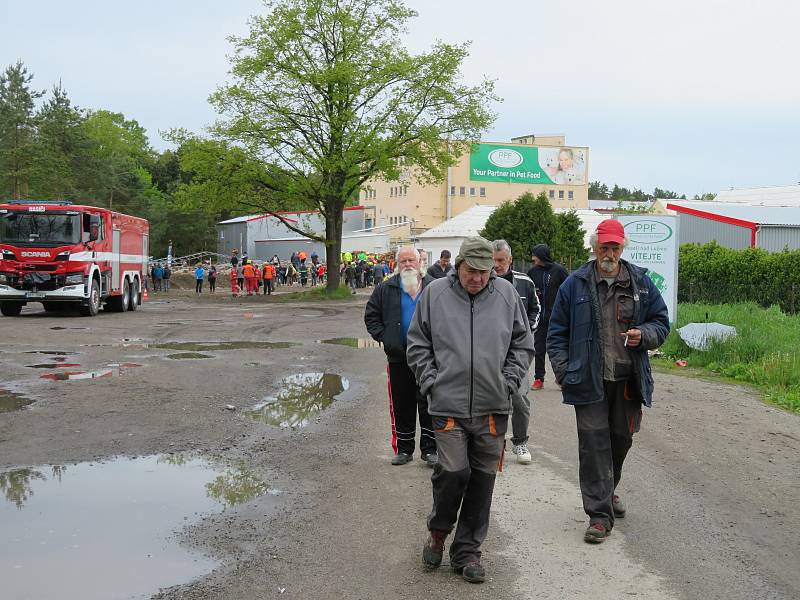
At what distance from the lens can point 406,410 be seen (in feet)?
25.7

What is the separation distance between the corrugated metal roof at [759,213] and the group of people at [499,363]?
3511 centimetres

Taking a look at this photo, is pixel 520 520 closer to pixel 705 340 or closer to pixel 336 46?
pixel 705 340

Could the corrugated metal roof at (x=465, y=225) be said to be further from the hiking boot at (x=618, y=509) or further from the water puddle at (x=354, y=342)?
the hiking boot at (x=618, y=509)

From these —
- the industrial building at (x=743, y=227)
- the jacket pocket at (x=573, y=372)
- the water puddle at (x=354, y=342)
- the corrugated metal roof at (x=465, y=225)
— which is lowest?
the water puddle at (x=354, y=342)

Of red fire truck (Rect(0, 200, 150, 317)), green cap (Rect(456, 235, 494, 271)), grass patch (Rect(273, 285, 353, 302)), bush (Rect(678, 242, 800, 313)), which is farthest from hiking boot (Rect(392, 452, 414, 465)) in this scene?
grass patch (Rect(273, 285, 353, 302))

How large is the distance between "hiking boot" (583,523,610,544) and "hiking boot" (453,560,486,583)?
971 millimetres

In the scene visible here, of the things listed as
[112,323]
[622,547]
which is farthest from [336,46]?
[622,547]

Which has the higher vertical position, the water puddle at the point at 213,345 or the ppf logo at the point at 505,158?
the ppf logo at the point at 505,158

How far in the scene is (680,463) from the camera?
8141 mm

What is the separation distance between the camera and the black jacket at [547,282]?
11.1m

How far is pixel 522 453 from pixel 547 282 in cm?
360

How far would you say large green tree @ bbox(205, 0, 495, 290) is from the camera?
40469 mm

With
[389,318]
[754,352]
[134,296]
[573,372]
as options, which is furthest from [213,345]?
[134,296]

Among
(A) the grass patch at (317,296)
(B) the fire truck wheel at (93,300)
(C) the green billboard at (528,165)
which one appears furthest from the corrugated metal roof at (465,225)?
(B) the fire truck wheel at (93,300)
